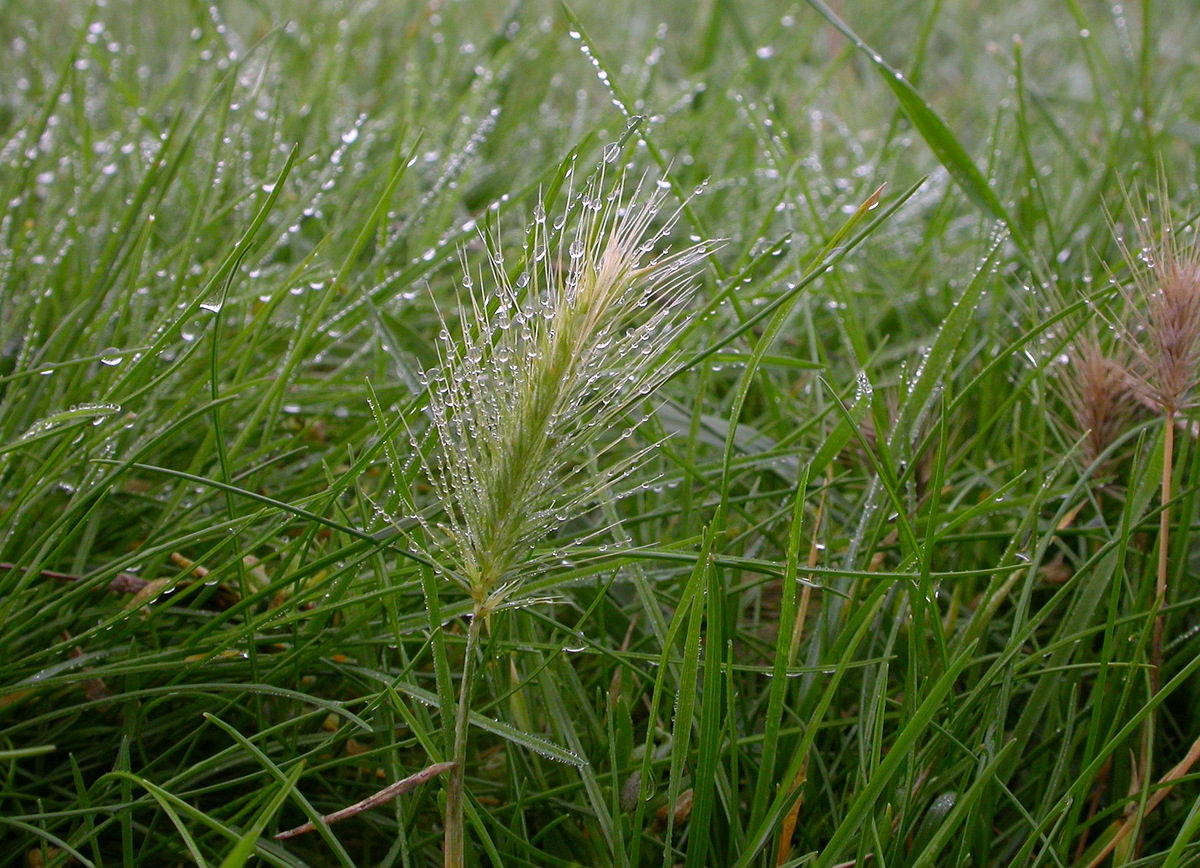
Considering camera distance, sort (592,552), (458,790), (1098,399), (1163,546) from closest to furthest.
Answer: (458,790)
(592,552)
(1163,546)
(1098,399)

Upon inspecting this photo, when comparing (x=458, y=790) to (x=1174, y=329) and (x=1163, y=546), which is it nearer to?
(x=1163, y=546)

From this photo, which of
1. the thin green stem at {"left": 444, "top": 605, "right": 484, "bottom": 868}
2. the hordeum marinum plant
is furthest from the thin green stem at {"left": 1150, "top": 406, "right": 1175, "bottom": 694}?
the thin green stem at {"left": 444, "top": 605, "right": 484, "bottom": 868}

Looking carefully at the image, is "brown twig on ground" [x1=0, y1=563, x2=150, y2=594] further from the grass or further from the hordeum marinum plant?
the hordeum marinum plant

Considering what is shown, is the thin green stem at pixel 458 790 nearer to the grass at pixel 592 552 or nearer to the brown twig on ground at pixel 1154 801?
the grass at pixel 592 552

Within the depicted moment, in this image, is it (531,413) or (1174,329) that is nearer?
(531,413)

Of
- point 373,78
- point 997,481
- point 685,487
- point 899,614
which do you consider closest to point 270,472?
point 685,487

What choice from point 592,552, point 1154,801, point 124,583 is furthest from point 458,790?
point 1154,801

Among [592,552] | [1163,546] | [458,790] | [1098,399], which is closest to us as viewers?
[458,790]

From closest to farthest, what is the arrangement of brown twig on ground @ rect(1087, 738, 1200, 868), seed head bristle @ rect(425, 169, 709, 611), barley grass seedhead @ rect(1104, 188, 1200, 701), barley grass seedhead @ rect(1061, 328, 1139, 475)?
seed head bristle @ rect(425, 169, 709, 611) → brown twig on ground @ rect(1087, 738, 1200, 868) → barley grass seedhead @ rect(1104, 188, 1200, 701) → barley grass seedhead @ rect(1061, 328, 1139, 475)

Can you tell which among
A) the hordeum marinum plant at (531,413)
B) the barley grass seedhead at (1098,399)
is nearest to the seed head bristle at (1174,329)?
the barley grass seedhead at (1098,399)
